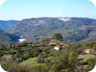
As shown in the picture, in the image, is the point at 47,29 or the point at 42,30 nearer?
the point at 42,30

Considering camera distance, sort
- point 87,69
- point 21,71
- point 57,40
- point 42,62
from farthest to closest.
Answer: point 57,40 < point 42,62 < point 87,69 < point 21,71

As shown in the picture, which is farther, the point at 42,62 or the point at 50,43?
the point at 50,43

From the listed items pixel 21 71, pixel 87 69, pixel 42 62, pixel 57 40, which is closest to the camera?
pixel 21 71

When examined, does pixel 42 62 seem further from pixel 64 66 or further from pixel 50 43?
pixel 50 43

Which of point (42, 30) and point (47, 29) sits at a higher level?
point (42, 30)

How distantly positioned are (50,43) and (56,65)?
1478 millimetres

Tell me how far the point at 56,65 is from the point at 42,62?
19.6 inches

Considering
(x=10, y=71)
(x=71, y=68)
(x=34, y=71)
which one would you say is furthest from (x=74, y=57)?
(x=10, y=71)

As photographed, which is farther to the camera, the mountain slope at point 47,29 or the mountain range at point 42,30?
the mountain slope at point 47,29

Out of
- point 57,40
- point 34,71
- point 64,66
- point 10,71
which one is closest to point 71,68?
point 64,66

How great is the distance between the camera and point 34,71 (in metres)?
2.92

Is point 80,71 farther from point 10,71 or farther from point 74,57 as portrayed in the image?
point 10,71

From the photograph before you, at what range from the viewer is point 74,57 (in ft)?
10.0

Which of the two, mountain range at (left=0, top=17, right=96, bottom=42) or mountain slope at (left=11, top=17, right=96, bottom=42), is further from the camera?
mountain slope at (left=11, top=17, right=96, bottom=42)
